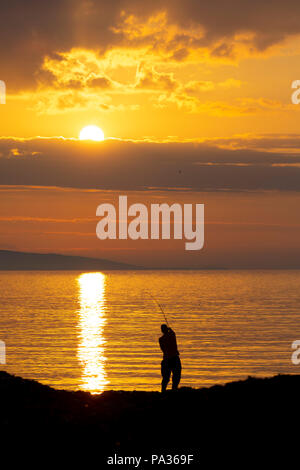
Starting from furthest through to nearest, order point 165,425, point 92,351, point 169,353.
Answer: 1. point 92,351
2. point 169,353
3. point 165,425

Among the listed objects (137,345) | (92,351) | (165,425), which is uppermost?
(137,345)

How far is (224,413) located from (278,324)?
81.6 meters

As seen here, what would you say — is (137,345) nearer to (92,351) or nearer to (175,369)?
(92,351)

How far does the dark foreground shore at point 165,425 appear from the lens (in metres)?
15.1

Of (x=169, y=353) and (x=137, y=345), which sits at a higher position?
(x=137, y=345)

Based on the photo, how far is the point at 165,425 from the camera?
54.0 feet

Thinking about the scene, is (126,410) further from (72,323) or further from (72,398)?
(72,323)

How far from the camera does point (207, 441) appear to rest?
1546 centimetres

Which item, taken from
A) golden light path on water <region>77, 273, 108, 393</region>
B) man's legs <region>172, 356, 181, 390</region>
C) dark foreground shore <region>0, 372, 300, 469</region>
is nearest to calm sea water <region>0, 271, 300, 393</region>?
golden light path on water <region>77, 273, 108, 393</region>

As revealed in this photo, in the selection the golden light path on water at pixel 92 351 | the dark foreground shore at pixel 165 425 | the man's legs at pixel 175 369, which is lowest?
the dark foreground shore at pixel 165 425

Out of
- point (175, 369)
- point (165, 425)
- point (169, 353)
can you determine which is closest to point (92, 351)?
point (175, 369)

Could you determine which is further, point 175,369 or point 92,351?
point 92,351

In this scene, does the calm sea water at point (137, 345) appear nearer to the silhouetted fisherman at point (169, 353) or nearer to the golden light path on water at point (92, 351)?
the golden light path on water at point (92, 351)

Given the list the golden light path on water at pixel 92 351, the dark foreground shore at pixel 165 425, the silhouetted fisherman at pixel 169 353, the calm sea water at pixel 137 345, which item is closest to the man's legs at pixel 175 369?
the silhouetted fisherman at pixel 169 353
